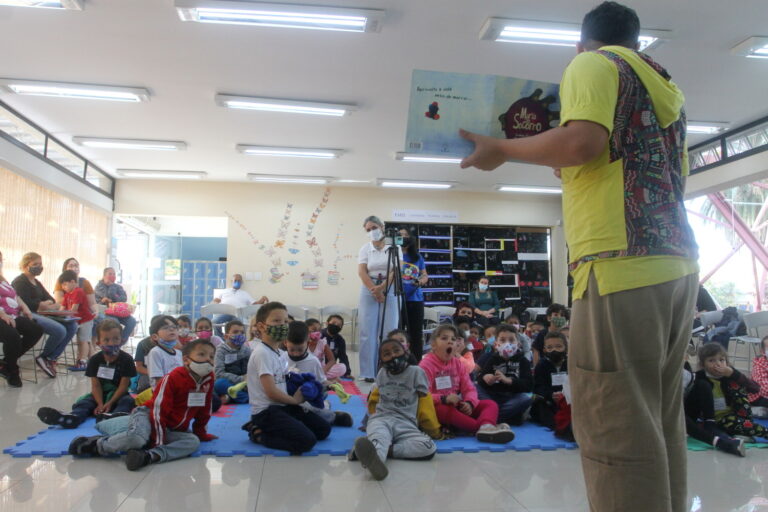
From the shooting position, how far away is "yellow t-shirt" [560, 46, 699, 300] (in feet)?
3.38

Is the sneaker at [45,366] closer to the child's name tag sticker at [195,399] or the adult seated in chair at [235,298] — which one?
the adult seated in chair at [235,298]

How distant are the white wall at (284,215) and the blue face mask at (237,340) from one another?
530cm

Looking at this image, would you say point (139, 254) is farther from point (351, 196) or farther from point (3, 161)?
point (3, 161)

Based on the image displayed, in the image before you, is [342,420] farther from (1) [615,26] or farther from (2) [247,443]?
(1) [615,26]

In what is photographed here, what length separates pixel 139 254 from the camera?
12359mm

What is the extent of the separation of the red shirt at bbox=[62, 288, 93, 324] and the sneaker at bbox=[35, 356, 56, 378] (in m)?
0.89

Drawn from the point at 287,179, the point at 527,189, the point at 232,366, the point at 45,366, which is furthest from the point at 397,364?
the point at 527,189

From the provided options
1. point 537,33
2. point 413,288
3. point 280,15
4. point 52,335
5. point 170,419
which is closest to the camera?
point 170,419

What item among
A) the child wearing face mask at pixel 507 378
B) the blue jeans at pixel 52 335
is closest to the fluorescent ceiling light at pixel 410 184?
the blue jeans at pixel 52 335

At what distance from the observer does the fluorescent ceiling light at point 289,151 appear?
26.1 feet

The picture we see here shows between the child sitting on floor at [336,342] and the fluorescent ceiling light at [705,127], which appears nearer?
the child sitting on floor at [336,342]

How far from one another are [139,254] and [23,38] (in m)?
8.31

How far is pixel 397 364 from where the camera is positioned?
317 cm

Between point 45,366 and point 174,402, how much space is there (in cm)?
381
